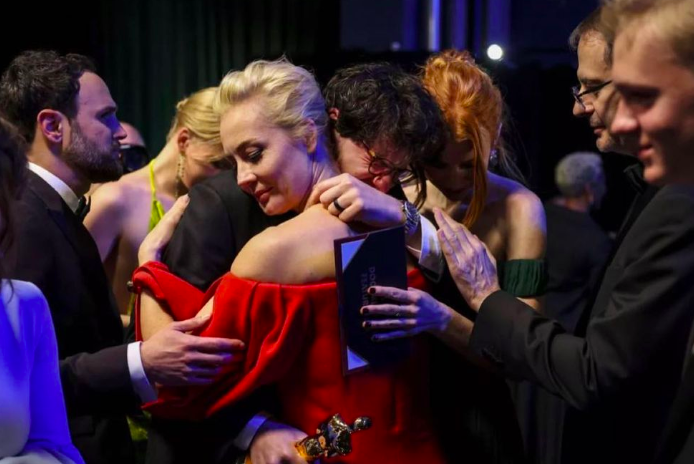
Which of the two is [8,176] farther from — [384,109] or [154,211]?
[154,211]

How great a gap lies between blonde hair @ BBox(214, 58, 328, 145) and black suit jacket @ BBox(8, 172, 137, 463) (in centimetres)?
55

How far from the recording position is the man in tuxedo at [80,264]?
1.88 meters

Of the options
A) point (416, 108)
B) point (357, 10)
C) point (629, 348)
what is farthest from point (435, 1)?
point (629, 348)

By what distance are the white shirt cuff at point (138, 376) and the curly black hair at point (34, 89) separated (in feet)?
2.61

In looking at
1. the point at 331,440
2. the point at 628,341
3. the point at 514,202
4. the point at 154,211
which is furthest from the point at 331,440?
the point at 154,211

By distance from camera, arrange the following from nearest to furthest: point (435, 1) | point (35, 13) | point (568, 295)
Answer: point (568, 295) → point (35, 13) → point (435, 1)

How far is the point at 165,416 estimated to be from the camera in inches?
73.3

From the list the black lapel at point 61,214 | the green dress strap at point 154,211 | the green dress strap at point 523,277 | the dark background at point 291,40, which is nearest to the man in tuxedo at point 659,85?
the green dress strap at point 523,277

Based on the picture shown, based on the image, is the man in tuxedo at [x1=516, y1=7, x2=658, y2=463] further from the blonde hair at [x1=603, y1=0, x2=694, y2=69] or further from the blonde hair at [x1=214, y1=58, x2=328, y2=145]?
the blonde hair at [x1=214, y1=58, x2=328, y2=145]

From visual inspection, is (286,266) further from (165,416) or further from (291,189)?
(165,416)

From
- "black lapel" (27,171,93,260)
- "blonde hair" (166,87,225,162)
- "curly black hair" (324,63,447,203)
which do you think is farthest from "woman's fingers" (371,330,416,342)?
"blonde hair" (166,87,225,162)

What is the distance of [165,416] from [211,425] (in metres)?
0.09

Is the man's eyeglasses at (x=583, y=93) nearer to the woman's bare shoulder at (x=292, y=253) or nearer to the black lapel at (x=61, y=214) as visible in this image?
the woman's bare shoulder at (x=292, y=253)

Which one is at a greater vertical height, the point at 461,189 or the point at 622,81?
the point at 622,81
